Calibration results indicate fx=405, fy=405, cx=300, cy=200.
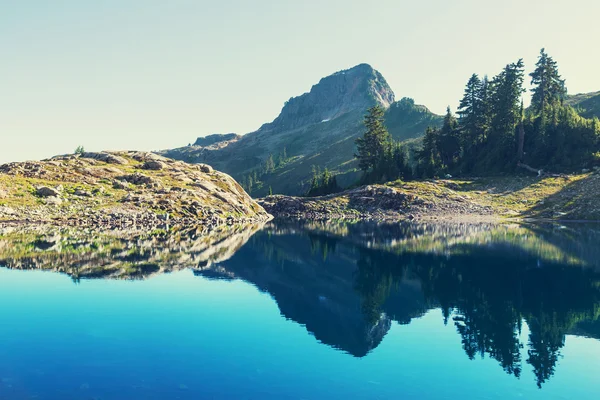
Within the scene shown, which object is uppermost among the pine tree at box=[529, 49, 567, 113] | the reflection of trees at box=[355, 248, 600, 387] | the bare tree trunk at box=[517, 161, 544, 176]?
the pine tree at box=[529, 49, 567, 113]

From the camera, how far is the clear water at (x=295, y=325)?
58.1 feet

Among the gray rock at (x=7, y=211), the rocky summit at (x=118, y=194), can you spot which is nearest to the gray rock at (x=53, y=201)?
the rocky summit at (x=118, y=194)

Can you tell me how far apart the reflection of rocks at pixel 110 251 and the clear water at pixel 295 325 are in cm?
41

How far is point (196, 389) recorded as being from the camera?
16812 mm

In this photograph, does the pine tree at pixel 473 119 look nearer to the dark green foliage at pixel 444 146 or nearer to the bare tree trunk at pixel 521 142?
the dark green foliage at pixel 444 146

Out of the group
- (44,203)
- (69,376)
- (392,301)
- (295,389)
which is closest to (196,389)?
(295,389)

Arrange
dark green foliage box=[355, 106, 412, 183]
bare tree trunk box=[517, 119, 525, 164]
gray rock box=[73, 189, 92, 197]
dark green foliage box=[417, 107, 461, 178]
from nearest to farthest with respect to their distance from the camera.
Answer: gray rock box=[73, 189, 92, 197]
bare tree trunk box=[517, 119, 525, 164]
dark green foliage box=[355, 106, 412, 183]
dark green foliage box=[417, 107, 461, 178]

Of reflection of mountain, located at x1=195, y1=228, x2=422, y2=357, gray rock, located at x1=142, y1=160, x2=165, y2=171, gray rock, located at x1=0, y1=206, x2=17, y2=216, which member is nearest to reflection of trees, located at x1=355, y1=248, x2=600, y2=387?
reflection of mountain, located at x1=195, y1=228, x2=422, y2=357

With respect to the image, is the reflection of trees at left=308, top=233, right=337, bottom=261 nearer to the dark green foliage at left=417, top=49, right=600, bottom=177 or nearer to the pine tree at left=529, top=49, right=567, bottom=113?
the dark green foliage at left=417, top=49, right=600, bottom=177

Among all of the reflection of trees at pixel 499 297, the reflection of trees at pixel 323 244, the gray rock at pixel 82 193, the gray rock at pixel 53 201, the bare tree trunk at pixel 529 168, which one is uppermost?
the bare tree trunk at pixel 529 168

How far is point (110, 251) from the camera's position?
51781 mm

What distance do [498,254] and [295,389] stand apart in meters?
45.6

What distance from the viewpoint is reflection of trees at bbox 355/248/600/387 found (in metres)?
22.8

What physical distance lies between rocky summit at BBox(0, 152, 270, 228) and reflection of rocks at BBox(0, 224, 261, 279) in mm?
11592
